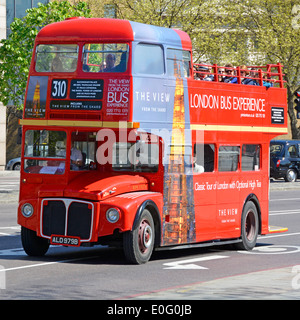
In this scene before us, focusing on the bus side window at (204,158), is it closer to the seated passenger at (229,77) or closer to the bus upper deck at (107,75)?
the bus upper deck at (107,75)

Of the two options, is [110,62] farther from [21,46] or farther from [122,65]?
[21,46]

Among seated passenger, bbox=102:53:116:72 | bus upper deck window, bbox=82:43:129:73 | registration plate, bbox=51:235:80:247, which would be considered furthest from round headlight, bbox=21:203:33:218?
seated passenger, bbox=102:53:116:72

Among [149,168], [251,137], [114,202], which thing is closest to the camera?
[114,202]

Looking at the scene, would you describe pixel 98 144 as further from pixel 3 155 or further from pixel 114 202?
pixel 3 155

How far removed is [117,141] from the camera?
45.5 ft

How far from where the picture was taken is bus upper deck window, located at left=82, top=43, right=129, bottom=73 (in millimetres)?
13281

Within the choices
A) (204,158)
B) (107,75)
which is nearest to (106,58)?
(107,75)

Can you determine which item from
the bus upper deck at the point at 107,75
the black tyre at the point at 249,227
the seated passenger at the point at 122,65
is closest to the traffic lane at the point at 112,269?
the black tyre at the point at 249,227

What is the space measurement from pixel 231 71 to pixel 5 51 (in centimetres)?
1469

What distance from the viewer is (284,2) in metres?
50.1

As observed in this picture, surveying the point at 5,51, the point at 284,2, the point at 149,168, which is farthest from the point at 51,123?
the point at 284,2

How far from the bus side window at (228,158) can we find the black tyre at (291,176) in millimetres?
27194
